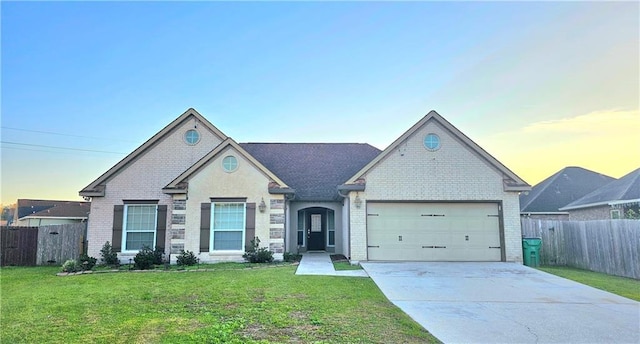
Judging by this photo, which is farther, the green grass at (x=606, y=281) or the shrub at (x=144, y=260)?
the shrub at (x=144, y=260)

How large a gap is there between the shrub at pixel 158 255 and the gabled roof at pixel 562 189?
69.2 ft

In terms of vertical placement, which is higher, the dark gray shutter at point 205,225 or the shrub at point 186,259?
the dark gray shutter at point 205,225

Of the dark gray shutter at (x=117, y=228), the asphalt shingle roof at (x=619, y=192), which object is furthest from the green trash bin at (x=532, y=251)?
the dark gray shutter at (x=117, y=228)

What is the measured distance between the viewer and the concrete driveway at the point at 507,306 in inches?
246

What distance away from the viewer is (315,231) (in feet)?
67.0

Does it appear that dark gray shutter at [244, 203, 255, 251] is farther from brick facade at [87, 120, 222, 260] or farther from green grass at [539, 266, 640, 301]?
green grass at [539, 266, 640, 301]

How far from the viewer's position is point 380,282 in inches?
421

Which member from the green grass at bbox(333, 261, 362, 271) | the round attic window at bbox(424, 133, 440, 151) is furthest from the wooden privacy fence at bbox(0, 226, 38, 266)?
the round attic window at bbox(424, 133, 440, 151)

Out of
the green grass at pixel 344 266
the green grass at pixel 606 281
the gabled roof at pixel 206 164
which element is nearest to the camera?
the green grass at pixel 606 281

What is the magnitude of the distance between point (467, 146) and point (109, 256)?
1502cm

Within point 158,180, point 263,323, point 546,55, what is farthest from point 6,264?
point 546,55

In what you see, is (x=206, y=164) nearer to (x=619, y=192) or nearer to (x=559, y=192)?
(x=619, y=192)

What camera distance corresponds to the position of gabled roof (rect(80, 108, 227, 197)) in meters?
16.3

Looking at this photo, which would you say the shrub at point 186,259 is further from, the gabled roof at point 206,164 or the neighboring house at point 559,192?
the neighboring house at point 559,192
